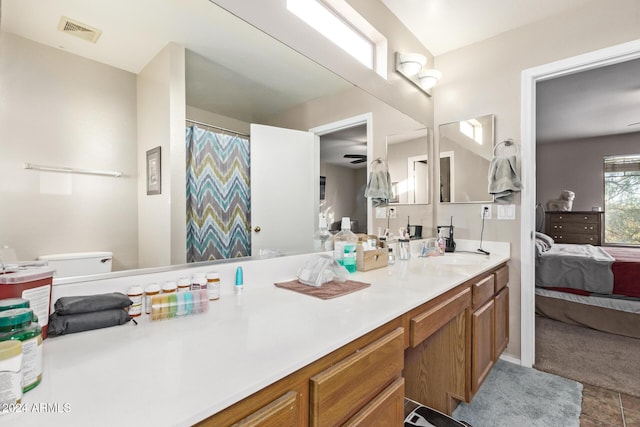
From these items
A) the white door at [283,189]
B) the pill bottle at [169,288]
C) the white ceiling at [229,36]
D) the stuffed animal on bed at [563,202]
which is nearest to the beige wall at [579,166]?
the stuffed animal on bed at [563,202]

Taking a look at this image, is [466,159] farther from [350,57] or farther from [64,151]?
[64,151]

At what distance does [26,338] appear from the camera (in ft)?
1.66

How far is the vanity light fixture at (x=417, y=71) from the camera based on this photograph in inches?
86.1

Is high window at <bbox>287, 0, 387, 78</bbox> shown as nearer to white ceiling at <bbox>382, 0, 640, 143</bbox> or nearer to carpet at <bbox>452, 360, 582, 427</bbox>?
white ceiling at <bbox>382, 0, 640, 143</bbox>

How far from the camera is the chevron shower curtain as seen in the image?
A: 108 centimetres

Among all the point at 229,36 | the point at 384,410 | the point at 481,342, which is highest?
the point at 229,36

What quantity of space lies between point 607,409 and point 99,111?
2.71 m

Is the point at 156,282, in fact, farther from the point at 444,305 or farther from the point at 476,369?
the point at 476,369

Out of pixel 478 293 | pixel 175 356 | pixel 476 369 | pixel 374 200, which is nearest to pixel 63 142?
pixel 175 356

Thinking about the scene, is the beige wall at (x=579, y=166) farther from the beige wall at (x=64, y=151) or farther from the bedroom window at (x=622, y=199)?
the beige wall at (x=64, y=151)

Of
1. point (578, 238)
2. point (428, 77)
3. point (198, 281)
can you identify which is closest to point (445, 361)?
point (198, 281)

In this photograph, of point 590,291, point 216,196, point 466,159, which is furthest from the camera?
point 590,291

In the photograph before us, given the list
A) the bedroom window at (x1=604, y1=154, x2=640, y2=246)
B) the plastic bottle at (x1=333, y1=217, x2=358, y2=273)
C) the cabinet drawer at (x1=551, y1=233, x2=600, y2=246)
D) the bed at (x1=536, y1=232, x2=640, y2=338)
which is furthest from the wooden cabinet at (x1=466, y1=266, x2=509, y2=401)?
the bedroom window at (x1=604, y1=154, x2=640, y2=246)

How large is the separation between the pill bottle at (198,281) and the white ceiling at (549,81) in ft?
6.77
